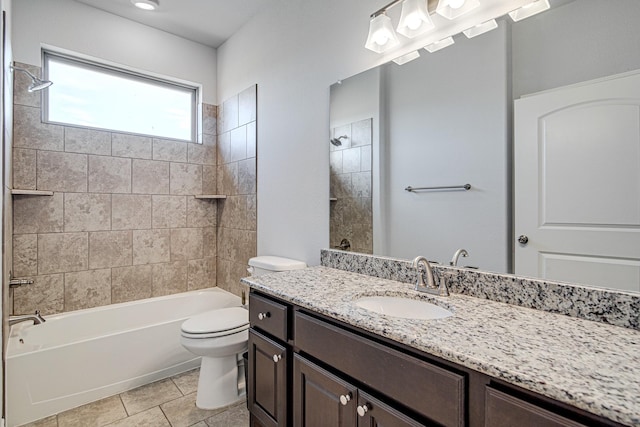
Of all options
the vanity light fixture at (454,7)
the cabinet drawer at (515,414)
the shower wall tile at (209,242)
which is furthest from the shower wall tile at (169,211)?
the cabinet drawer at (515,414)

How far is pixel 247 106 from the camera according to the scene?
8.96 feet

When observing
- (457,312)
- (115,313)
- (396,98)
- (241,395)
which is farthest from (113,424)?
(396,98)

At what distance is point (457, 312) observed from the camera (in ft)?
3.51

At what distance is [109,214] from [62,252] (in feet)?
1.37

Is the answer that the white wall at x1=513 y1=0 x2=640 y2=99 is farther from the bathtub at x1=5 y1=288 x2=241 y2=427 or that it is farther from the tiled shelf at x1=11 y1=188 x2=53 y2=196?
the tiled shelf at x1=11 y1=188 x2=53 y2=196

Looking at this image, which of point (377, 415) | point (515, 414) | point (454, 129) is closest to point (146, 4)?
point (454, 129)

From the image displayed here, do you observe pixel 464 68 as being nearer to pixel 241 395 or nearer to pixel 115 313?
pixel 241 395

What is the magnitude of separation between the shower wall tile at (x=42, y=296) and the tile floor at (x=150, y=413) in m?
0.80

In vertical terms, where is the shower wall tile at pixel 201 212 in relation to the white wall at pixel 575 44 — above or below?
below

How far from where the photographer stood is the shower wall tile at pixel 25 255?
226 cm

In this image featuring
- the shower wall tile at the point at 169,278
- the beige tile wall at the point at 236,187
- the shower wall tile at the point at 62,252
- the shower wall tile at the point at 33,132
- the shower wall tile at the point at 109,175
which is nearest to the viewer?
the shower wall tile at the point at 33,132

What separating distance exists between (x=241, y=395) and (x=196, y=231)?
1576 mm

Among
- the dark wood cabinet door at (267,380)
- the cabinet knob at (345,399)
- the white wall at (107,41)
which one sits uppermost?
the white wall at (107,41)

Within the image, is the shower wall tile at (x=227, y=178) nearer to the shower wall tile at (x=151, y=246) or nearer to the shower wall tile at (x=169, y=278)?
the shower wall tile at (x=151, y=246)
